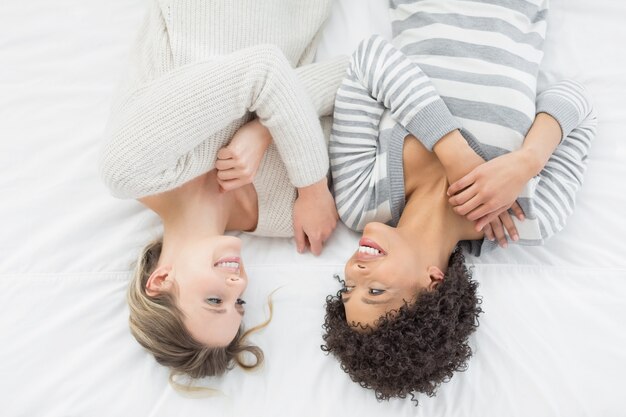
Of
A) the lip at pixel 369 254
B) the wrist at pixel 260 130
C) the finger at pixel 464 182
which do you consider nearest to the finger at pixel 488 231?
the finger at pixel 464 182

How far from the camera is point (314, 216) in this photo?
1.20 m

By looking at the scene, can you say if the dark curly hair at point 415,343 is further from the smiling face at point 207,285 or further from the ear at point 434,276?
the smiling face at point 207,285

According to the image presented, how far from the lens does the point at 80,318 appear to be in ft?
3.77

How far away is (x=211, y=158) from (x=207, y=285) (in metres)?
0.25

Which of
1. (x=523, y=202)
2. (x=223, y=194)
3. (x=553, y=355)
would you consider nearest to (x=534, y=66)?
(x=523, y=202)

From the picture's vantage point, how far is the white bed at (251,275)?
1.11 m

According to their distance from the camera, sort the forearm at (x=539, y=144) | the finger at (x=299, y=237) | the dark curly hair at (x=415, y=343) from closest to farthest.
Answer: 1. the dark curly hair at (x=415, y=343)
2. the forearm at (x=539, y=144)
3. the finger at (x=299, y=237)

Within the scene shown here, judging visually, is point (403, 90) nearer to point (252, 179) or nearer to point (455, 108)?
point (455, 108)

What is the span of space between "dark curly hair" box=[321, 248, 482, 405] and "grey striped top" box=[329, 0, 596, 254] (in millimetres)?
194

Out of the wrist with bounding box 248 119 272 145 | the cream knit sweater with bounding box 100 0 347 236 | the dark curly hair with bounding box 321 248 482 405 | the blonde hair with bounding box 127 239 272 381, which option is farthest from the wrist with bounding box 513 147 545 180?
the blonde hair with bounding box 127 239 272 381

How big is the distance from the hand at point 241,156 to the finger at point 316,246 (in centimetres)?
19

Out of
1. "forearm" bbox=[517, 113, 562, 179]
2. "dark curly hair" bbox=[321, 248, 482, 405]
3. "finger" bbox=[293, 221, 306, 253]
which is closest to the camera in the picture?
"dark curly hair" bbox=[321, 248, 482, 405]

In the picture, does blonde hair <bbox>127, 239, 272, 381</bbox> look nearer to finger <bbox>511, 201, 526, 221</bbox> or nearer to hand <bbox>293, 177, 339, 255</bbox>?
hand <bbox>293, 177, 339, 255</bbox>

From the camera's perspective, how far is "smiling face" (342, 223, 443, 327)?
1050 mm
